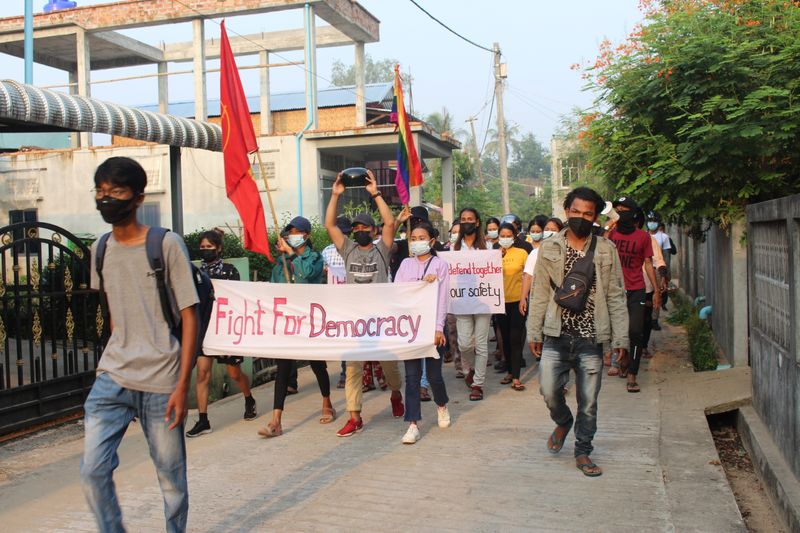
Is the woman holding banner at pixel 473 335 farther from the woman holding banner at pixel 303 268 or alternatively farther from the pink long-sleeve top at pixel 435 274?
the woman holding banner at pixel 303 268

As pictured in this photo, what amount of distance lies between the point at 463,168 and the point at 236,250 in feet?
108

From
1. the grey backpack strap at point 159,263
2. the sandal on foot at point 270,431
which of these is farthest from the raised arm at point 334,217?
the grey backpack strap at point 159,263

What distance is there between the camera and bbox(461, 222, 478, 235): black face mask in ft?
30.4

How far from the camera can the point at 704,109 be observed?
8.30 m

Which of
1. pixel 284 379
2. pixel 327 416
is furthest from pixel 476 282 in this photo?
pixel 284 379

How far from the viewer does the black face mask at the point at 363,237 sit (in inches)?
282

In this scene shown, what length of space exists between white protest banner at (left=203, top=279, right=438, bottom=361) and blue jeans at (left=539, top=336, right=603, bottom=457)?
4.41 feet

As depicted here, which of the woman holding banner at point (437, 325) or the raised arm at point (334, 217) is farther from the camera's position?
the raised arm at point (334, 217)

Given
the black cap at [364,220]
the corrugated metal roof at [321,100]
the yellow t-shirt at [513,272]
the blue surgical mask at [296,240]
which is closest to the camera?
the black cap at [364,220]

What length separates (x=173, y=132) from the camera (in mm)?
11094

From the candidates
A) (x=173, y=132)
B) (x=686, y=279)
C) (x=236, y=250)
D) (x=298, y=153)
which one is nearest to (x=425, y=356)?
(x=173, y=132)

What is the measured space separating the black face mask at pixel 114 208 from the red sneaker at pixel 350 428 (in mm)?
3800

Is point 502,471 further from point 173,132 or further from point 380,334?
point 173,132

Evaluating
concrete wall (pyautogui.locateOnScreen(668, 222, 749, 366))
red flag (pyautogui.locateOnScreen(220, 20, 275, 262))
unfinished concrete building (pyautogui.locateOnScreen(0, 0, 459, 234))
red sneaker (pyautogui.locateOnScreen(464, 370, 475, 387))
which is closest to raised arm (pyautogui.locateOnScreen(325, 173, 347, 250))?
red flag (pyautogui.locateOnScreen(220, 20, 275, 262))
